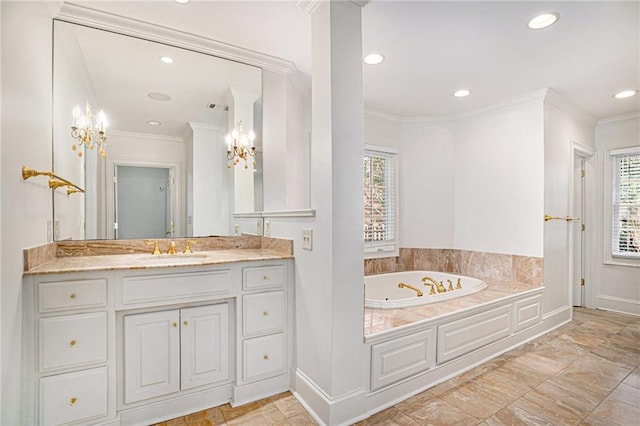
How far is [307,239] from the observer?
2.03m

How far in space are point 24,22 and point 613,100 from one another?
5.00 metres

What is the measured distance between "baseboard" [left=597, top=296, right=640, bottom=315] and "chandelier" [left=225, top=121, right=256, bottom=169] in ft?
15.5

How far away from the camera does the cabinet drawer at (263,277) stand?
2.07 metres

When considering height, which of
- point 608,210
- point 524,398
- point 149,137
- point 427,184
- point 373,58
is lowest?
point 524,398

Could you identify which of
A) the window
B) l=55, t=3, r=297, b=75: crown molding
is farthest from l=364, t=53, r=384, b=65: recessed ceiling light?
the window

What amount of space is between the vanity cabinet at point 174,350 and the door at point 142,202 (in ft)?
2.56

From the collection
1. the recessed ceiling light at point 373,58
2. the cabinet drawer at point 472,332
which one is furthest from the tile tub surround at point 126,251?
the recessed ceiling light at point 373,58

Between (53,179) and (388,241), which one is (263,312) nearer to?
(53,179)

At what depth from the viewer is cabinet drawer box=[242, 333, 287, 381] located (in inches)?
81.0

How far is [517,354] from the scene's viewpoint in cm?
283

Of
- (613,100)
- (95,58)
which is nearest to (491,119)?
(613,100)

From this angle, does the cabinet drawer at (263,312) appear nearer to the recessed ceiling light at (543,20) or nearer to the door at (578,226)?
the recessed ceiling light at (543,20)

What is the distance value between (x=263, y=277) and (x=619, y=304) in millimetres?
4588

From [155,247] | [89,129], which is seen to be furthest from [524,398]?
[89,129]
